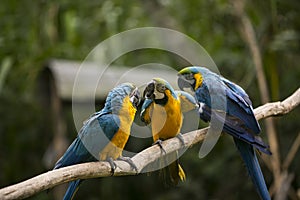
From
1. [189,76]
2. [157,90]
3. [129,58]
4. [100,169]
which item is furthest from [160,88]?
[129,58]

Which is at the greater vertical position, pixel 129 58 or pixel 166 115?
pixel 129 58

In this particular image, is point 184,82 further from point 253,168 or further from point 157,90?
point 253,168

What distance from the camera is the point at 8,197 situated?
0.78m

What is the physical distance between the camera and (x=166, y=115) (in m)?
1.17

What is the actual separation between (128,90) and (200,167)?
6.26ft

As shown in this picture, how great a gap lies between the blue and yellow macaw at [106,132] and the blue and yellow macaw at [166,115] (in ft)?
0.23

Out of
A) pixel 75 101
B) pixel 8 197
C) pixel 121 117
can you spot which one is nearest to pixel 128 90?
pixel 121 117

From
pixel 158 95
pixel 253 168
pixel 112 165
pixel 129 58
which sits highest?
pixel 129 58

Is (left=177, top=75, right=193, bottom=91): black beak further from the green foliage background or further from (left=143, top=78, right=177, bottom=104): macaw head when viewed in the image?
the green foliage background

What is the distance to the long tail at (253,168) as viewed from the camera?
1125 millimetres

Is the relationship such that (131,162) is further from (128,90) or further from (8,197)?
(8,197)

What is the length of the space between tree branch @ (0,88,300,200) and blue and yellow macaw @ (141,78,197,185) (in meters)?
0.03

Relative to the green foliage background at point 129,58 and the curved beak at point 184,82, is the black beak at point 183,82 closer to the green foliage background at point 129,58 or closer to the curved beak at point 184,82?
the curved beak at point 184,82

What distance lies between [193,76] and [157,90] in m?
0.13
